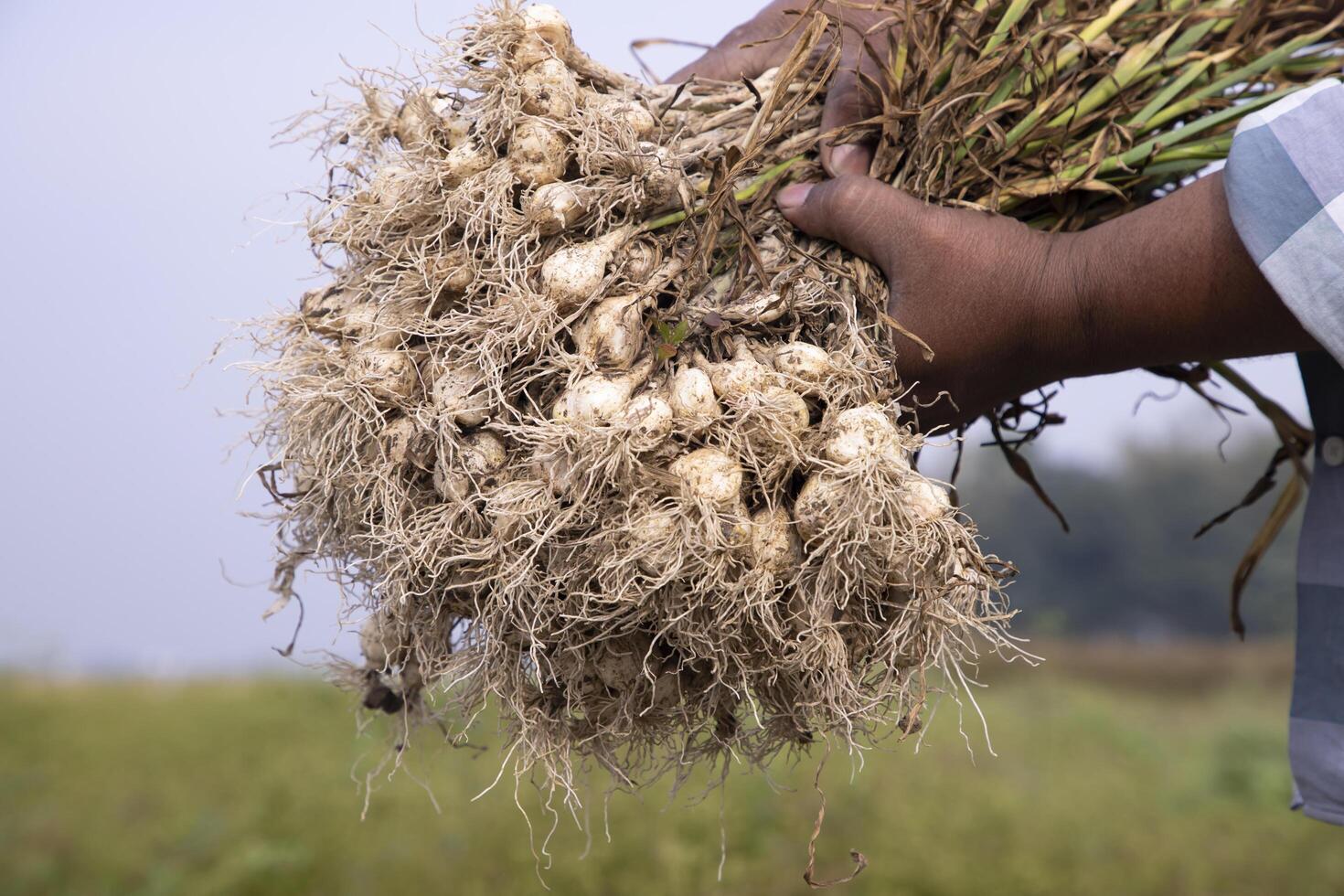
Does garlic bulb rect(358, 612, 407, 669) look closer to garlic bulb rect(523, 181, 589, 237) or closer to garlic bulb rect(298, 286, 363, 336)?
garlic bulb rect(298, 286, 363, 336)

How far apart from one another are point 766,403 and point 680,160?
23cm

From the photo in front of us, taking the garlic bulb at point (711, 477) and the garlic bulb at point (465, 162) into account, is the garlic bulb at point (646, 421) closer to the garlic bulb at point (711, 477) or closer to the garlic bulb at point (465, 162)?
the garlic bulb at point (711, 477)

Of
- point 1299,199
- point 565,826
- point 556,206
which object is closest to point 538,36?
point 556,206

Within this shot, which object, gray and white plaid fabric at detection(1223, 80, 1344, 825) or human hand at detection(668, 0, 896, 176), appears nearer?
gray and white plaid fabric at detection(1223, 80, 1344, 825)

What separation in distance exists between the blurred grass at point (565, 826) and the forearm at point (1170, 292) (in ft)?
4.90

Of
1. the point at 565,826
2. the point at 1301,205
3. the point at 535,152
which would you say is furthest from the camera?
the point at 565,826

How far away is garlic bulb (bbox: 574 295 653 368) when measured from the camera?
2.32 feet

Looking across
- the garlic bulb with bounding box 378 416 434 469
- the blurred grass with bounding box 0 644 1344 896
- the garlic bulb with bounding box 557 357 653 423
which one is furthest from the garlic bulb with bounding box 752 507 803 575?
the blurred grass with bounding box 0 644 1344 896

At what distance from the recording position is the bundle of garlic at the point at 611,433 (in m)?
0.67

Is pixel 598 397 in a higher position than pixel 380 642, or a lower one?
higher

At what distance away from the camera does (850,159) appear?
813mm

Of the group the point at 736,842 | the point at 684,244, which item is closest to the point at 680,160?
the point at 684,244

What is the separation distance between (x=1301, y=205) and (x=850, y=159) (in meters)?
0.33

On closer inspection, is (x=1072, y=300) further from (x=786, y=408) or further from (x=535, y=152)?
(x=535, y=152)
